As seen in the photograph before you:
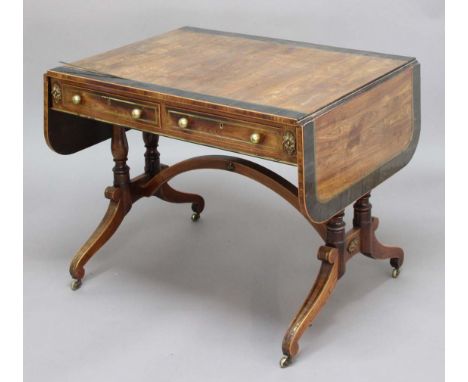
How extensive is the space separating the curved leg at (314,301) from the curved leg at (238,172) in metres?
0.11

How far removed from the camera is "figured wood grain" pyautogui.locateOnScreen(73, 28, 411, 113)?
408cm

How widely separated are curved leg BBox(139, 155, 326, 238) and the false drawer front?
46 cm

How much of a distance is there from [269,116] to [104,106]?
74 centimetres

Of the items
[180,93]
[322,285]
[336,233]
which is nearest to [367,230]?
[336,233]

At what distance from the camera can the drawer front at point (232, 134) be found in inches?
153

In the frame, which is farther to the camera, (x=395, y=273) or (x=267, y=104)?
(x=395, y=273)

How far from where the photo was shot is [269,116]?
12.7 feet

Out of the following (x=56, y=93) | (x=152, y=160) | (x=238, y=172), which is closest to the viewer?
(x=56, y=93)

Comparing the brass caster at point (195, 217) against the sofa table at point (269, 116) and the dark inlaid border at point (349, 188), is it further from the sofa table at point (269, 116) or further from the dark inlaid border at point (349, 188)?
the dark inlaid border at point (349, 188)

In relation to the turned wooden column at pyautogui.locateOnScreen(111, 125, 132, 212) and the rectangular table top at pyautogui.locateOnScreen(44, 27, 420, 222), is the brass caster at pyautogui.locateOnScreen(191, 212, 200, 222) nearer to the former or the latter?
the turned wooden column at pyautogui.locateOnScreen(111, 125, 132, 212)

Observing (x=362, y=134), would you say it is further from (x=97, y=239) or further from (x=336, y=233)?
(x=97, y=239)

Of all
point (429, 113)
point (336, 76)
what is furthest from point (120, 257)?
point (429, 113)

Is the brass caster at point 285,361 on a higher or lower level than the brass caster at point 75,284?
lower

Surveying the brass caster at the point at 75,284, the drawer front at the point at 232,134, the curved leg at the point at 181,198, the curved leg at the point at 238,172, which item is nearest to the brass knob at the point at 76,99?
the drawer front at the point at 232,134
